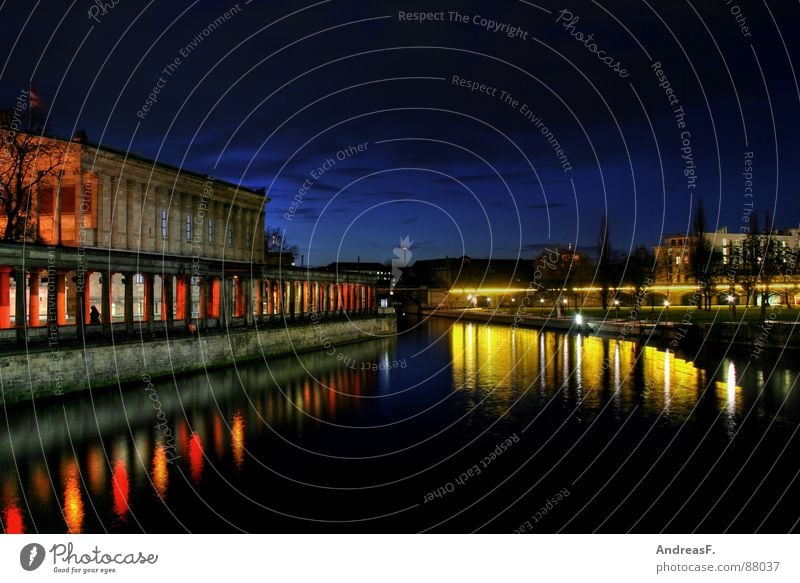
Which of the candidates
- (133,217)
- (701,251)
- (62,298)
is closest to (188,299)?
(62,298)

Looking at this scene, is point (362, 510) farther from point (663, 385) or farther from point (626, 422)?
point (663, 385)

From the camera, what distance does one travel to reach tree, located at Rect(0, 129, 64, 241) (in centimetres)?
3934

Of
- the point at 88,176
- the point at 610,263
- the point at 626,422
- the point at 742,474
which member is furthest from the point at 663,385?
the point at 610,263

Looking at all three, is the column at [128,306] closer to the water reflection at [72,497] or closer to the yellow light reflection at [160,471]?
the yellow light reflection at [160,471]

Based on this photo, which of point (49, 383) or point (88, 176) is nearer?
point (49, 383)

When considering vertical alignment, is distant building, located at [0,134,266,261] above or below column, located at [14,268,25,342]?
above

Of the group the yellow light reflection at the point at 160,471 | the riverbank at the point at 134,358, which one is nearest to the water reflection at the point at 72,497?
the yellow light reflection at the point at 160,471

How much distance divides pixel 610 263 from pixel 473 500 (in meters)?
91.1

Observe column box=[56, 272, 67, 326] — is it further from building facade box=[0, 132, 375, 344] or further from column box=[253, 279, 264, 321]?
column box=[253, 279, 264, 321]

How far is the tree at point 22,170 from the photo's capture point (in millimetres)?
39344

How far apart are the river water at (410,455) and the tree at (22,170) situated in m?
15.6

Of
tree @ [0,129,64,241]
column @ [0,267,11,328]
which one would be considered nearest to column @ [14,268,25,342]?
column @ [0,267,11,328]

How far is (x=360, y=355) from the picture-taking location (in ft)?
188
